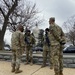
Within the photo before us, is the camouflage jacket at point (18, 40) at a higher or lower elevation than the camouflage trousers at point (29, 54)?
higher

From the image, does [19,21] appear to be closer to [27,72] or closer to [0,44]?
[0,44]

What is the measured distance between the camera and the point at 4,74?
309 inches

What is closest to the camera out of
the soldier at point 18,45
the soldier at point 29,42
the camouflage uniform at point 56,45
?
the camouflage uniform at point 56,45

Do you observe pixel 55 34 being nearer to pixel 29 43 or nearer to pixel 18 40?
pixel 18 40

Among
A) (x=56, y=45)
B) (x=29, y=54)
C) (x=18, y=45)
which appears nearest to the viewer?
(x=56, y=45)

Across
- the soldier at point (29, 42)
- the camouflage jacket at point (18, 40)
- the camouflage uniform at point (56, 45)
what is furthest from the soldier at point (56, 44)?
the soldier at point (29, 42)

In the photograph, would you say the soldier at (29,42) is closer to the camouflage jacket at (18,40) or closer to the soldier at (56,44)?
the camouflage jacket at (18,40)

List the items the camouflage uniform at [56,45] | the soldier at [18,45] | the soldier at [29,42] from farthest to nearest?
the soldier at [29,42] < the soldier at [18,45] < the camouflage uniform at [56,45]

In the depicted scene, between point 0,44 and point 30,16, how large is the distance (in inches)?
388

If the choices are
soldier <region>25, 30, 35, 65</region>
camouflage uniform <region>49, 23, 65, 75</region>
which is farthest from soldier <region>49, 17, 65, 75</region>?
soldier <region>25, 30, 35, 65</region>

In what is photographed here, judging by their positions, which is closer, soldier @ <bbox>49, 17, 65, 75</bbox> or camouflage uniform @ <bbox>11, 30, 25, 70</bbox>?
soldier @ <bbox>49, 17, 65, 75</bbox>

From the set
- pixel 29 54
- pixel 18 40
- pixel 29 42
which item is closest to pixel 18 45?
pixel 18 40

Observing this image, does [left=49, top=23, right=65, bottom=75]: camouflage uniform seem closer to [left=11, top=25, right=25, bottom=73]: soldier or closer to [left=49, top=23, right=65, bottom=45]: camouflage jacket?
[left=49, top=23, right=65, bottom=45]: camouflage jacket

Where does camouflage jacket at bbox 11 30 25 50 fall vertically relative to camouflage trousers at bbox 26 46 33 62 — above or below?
above
